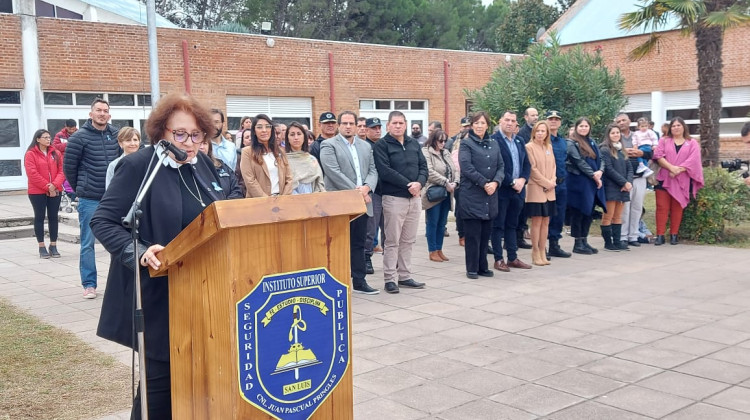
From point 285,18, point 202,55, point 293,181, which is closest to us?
point 293,181

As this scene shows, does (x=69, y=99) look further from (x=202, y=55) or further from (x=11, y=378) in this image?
(x=11, y=378)

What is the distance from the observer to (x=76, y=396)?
16.4 ft

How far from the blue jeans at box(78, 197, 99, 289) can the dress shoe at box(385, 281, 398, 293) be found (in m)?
3.30

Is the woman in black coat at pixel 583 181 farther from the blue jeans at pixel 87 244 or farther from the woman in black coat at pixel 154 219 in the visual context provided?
the woman in black coat at pixel 154 219

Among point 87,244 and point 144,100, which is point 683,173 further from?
point 144,100

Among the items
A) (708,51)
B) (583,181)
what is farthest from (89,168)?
(708,51)

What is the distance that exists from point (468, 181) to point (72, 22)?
15.7 metres

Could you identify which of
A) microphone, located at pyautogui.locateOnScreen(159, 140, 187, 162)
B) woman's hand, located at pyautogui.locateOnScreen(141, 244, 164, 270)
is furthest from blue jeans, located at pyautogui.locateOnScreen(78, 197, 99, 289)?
woman's hand, located at pyautogui.locateOnScreen(141, 244, 164, 270)

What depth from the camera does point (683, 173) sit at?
36.2ft

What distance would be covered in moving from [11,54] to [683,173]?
1696 centimetres

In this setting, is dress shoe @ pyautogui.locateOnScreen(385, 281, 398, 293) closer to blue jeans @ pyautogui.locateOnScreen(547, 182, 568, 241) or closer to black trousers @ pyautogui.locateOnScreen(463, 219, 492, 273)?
black trousers @ pyautogui.locateOnScreen(463, 219, 492, 273)

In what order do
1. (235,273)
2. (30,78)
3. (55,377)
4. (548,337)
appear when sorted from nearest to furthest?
(235,273)
(55,377)
(548,337)
(30,78)

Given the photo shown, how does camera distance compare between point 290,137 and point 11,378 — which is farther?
point 290,137

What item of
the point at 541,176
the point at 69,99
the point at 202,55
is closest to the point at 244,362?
the point at 541,176
